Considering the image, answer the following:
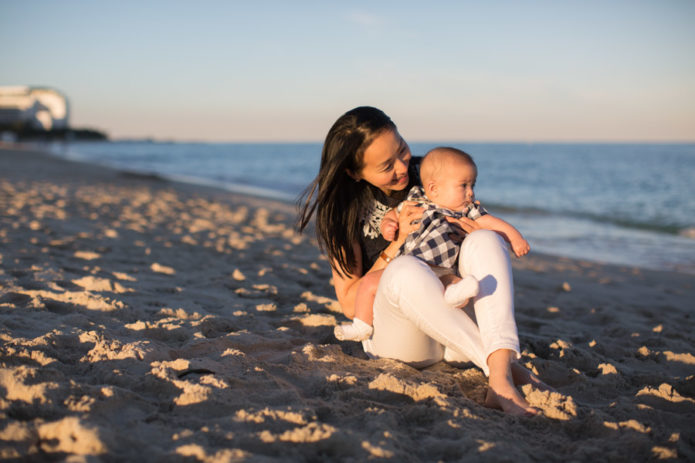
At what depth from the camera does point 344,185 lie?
2527mm

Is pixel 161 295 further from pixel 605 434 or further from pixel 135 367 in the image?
pixel 605 434

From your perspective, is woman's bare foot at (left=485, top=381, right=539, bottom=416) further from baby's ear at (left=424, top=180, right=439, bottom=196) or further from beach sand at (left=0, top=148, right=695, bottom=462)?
baby's ear at (left=424, top=180, right=439, bottom=196)

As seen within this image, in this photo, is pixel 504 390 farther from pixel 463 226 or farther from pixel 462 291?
pixel 463 226

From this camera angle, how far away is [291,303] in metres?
3.27

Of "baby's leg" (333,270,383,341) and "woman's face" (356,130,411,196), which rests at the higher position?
"woman's face" (356,130,411,196)

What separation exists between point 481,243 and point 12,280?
9.40 feet

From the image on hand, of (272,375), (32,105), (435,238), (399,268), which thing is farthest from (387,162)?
(32,105)

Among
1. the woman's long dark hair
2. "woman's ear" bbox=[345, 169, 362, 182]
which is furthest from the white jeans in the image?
"woman's ear" bbox=[345, 169, 362, 182]

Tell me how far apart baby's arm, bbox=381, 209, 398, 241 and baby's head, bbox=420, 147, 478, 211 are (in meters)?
0.20

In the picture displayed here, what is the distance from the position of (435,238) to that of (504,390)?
26.4 inches

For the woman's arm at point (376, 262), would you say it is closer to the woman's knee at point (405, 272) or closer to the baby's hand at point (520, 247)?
the woman's knee at point (405, 272)

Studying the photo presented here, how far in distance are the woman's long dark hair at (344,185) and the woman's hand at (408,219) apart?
26cm

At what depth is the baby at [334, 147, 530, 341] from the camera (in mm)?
2125

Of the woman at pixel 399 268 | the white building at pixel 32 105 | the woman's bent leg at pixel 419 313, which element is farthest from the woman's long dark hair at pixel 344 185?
the white building at pixel 32 105
